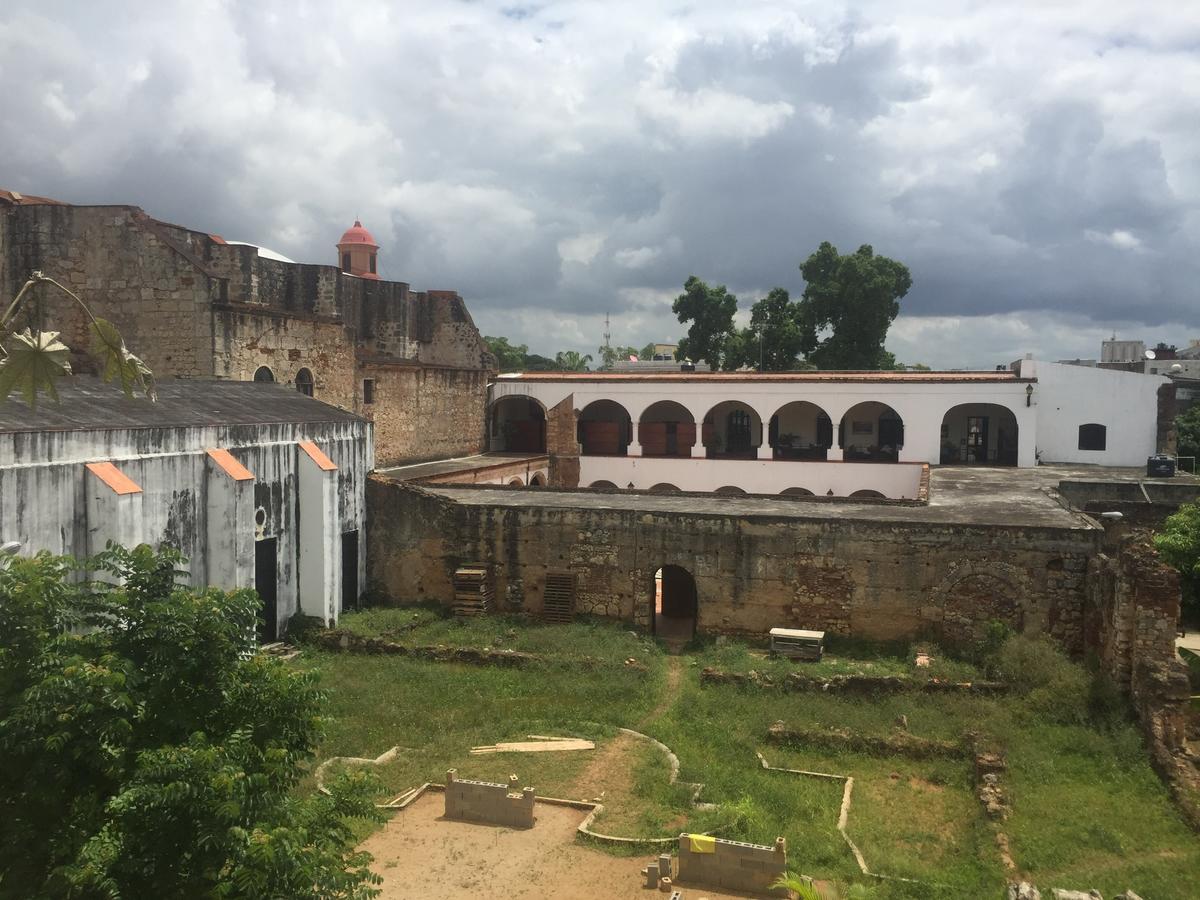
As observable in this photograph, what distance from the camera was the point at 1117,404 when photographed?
2828 centimetres

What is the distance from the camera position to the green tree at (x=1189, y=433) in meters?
32.9

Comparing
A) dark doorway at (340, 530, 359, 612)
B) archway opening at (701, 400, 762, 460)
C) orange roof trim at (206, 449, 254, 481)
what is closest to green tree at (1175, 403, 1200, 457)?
archway opening at (701, 400, 762, 460)

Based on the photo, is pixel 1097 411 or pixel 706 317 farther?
pixel 706 317

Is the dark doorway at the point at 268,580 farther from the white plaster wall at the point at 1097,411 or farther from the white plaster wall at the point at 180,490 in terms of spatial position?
the white plaster wall at the point at 1097,411

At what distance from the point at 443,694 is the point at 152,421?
5761 mm

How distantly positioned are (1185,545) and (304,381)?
723 inches

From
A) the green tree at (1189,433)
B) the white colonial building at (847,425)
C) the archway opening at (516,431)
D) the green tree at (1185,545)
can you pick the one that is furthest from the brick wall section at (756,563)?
the green tree at (1189,433)

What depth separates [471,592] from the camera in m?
17.2

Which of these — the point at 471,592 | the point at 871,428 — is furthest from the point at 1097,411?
the point at 471,592

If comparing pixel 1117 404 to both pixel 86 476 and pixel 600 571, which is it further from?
pixel 86 476

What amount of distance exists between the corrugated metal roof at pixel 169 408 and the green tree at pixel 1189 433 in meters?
29.5

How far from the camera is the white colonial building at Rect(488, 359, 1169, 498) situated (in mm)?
27406

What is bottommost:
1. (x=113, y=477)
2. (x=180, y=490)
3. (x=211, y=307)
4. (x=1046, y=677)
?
(x=1046, y=677)

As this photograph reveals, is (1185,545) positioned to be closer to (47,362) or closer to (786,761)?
(786,761)
